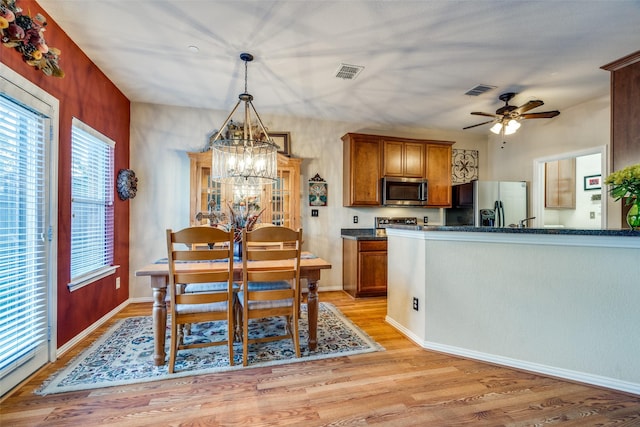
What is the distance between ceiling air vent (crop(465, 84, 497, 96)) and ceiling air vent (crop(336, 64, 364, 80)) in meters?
1.46

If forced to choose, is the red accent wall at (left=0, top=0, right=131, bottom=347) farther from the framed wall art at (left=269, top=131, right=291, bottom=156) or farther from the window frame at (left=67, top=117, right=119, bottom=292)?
the framed wall art at (left=269, top=131, right=291, bottom=156)

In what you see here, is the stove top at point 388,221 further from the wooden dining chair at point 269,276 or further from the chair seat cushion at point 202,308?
the chair seat cushion at point 202,308

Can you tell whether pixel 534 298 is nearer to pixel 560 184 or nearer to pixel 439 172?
pixel 439 172

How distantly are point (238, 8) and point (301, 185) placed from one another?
261 centimetres

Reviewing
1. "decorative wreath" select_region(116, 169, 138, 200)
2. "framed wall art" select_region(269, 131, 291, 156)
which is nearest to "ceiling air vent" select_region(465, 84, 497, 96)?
"framed wall art" select_region(269, 131, 291, 156)

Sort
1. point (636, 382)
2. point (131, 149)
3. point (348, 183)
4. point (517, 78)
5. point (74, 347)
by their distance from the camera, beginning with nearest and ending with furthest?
point (636, 382), point (74, 347), point (517, 78), point (131, 149), point (348, 183)

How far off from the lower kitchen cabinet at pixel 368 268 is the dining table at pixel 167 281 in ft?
5.30

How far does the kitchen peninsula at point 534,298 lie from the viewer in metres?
1.93

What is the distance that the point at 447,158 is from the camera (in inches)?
187

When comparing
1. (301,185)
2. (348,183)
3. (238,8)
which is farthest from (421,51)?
(301,185)

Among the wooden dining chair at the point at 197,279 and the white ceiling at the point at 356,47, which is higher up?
the white ceiling at the point at 356,47

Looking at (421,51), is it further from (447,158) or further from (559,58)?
(447,158)

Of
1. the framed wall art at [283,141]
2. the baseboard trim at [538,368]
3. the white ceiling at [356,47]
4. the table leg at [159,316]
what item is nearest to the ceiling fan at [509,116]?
the white ceiling at [356,47]

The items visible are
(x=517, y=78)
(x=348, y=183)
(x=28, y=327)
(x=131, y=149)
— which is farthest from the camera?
(x=348, y=183)
